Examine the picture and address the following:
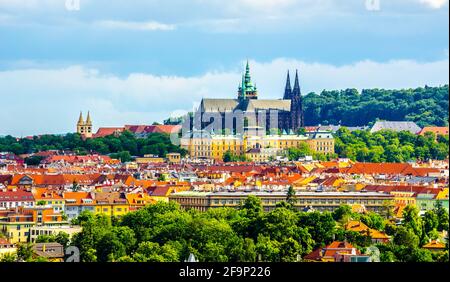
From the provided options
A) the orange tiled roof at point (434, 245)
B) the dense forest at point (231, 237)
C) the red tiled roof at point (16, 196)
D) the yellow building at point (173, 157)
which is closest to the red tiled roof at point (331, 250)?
the dense forest at point (231, 237)

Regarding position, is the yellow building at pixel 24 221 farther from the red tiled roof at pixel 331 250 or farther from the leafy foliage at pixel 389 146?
the leafy foliage at pixel 389 146

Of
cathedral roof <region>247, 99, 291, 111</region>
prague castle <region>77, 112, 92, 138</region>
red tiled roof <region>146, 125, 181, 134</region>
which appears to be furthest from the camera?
cathedral roof <region>247, 99, 291, 111</region>

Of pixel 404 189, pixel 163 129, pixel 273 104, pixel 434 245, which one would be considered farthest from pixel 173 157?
pixel 434 245

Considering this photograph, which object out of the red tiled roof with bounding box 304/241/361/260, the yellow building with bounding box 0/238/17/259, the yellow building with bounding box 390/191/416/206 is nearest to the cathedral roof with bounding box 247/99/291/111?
the yellow building with bounding box 390/191/416/206

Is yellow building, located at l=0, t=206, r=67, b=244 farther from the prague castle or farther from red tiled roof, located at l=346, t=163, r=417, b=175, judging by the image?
the prague castle

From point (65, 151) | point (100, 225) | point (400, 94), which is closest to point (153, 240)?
point (100, 225)

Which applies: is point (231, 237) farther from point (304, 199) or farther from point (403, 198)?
point (403, 198)
